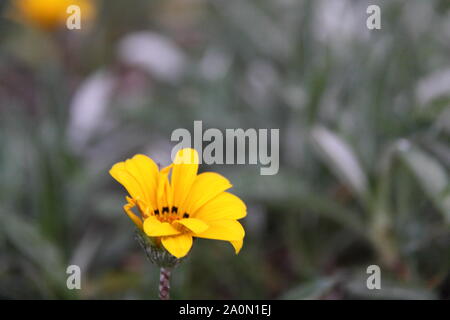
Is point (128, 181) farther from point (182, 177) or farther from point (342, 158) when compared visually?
point (342, 158)

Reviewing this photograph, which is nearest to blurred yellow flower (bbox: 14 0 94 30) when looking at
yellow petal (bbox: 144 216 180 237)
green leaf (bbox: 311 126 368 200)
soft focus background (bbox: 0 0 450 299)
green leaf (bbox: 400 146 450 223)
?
soft focus background (bbox: 0 0 450 299)

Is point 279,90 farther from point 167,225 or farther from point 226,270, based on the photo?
point 167,225

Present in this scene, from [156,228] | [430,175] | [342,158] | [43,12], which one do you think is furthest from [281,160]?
[43,12]

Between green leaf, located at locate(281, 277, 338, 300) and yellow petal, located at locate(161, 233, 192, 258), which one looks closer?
yellow petal, located at locate(161, 233, 192, 258)

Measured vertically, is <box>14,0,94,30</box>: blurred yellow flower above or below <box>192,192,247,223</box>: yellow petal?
above

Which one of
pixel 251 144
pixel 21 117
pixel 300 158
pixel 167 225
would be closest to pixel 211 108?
pixel 251 144

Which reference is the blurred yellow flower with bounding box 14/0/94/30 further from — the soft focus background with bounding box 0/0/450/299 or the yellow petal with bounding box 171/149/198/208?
the yellow petal with bounding box 171/149/198/208

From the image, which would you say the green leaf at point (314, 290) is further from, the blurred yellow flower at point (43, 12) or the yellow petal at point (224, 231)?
the blurred yellow flower at point (43, 12)

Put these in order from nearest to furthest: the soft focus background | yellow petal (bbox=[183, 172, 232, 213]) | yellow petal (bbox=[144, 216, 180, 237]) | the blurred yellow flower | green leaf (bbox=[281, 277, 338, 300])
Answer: yellow petal (bbox=[144, 216, 180, 237]) → yellow petal (bbox=[183, 172, 232, 213]) → green leaf (bbox=[281, 277, 338, 300]) → the soft focus background → the blurred yellow flower
